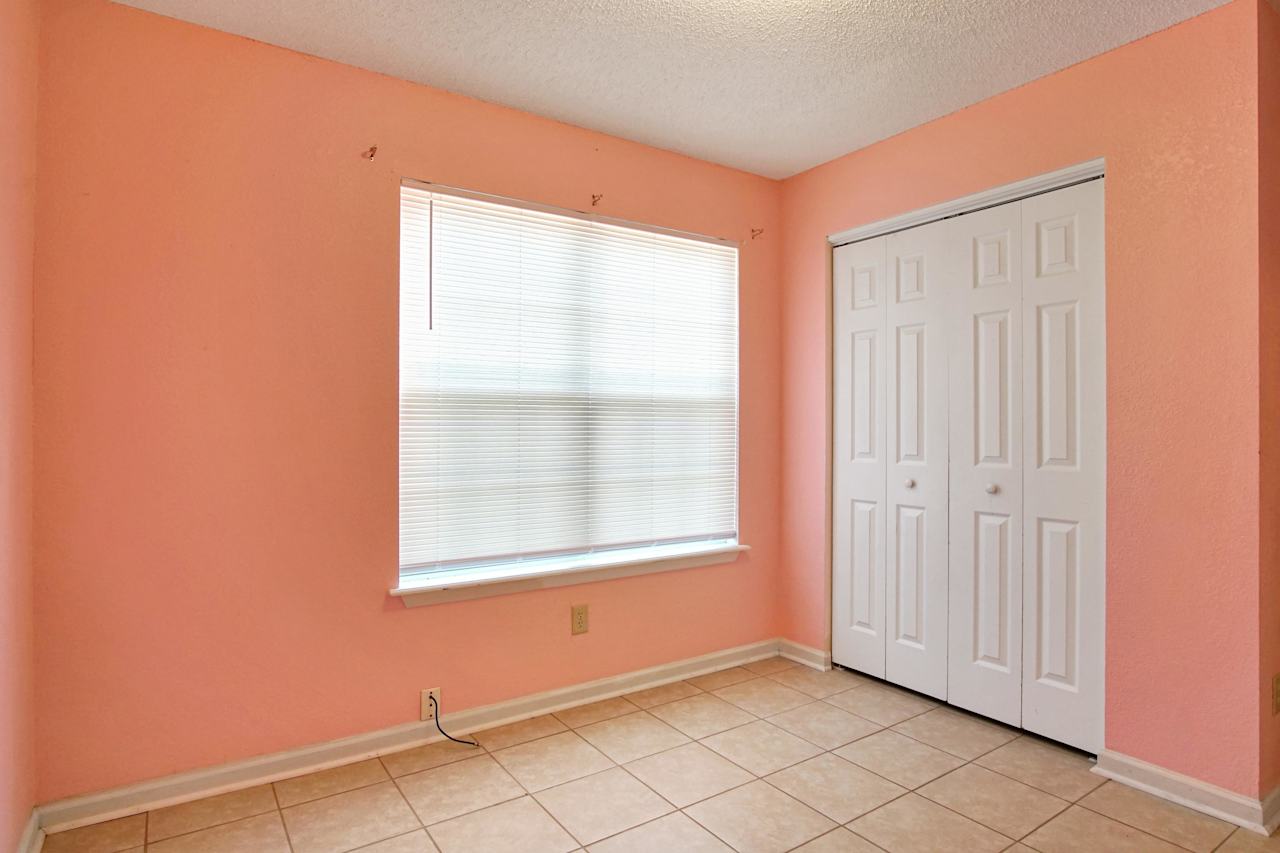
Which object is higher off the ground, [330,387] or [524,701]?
[330,387]

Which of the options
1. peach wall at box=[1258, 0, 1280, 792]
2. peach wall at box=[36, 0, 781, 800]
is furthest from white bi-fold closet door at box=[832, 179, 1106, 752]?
peach wall at box=[36, 0, 781, 800]

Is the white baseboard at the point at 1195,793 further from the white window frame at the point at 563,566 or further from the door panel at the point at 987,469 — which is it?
the white window frame at the point at 563,566

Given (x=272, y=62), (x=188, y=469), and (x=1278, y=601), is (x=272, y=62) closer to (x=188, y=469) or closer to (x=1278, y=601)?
(x=188, y=469)

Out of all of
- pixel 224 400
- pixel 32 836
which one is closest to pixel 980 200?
pixel 224 400

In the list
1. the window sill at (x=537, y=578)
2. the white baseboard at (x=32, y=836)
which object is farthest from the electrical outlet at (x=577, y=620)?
the white baseboard at (x=32, y=836)

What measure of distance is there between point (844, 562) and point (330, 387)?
7.86 ft

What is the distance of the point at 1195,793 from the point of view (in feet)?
6.94

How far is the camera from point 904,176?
118 inches

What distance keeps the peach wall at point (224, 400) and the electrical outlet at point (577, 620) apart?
0.22 meters

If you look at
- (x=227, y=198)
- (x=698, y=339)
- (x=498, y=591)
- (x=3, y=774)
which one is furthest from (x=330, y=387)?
(x=698, y=339)

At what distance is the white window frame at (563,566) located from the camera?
8.43ft

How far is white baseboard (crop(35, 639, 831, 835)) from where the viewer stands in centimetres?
203

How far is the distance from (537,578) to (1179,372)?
233cm

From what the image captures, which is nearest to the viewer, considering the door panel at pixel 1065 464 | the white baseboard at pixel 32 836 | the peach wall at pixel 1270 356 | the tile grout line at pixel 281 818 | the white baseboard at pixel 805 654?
the white baseboard at pixel 32 836
